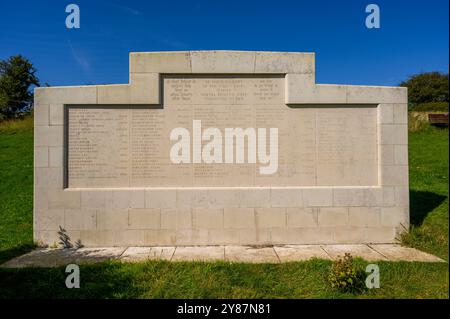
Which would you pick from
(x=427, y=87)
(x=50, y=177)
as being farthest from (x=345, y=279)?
(x=427, y=87)

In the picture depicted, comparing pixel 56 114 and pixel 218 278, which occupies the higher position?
pixel 56 114

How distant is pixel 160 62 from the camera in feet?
22.0

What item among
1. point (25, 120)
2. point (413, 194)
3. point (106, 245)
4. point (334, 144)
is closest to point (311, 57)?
point (334, 144)

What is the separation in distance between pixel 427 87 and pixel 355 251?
51.0 meters

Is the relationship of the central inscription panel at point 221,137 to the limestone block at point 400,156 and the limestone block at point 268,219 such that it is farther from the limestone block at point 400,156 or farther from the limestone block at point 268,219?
the limestone block at point 268,219

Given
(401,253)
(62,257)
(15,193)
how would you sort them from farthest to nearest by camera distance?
(15,193), (401,253), (62,257)

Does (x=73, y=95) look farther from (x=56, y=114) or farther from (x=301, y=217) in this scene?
(x=301, y=217)

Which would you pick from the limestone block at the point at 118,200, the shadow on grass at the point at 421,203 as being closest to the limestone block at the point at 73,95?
the limestone block at the point at 118,200

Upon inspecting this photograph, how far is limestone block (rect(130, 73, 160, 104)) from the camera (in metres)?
6.68

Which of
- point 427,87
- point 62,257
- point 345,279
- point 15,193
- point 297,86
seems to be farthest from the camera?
point 427,87

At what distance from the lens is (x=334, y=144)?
691 centimetres

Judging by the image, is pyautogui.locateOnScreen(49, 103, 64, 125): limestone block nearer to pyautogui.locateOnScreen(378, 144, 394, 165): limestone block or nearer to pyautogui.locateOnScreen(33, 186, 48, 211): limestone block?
pyautogui.locateOnScreen(33, 186, 48, 211): limestone block

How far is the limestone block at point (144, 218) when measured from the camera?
665 cm
